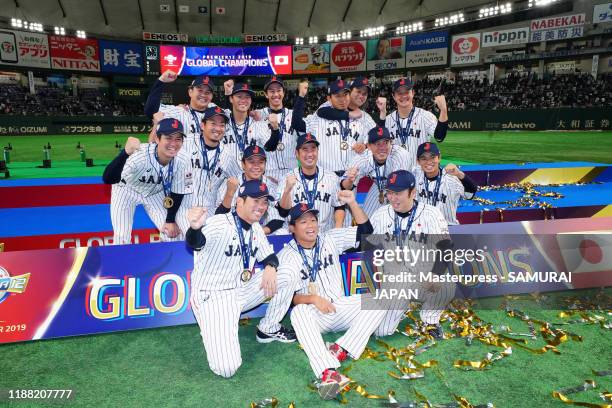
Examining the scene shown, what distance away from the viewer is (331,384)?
369 centimetres

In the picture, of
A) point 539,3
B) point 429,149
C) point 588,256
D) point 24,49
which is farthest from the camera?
point 24,49

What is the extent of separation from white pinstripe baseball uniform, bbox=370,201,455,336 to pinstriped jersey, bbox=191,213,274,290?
4.98 ft

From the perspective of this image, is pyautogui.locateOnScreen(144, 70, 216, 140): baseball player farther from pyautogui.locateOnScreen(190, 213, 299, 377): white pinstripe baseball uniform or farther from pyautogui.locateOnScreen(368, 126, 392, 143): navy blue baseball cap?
pyautogui.locateOnScreen(368, 126, 392, 143): navy blue baseball cap

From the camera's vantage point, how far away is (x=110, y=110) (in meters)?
41.7

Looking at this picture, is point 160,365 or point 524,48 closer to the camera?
point 160,365

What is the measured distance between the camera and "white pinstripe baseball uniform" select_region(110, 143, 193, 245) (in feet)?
18.2

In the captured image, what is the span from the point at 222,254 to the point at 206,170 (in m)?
2.06

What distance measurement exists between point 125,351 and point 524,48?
143ft

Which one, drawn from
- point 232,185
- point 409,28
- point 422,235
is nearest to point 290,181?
point 232,185

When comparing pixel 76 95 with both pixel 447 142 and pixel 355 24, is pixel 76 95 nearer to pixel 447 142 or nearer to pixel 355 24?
pixel 355 24

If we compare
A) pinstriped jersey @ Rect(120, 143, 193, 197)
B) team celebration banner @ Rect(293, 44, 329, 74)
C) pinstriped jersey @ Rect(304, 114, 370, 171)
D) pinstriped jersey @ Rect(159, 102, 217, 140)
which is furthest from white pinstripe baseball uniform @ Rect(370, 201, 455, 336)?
team celebration banner @ Rect(293, 44, 329, 74)

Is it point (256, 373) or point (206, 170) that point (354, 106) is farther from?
point (256, 373)

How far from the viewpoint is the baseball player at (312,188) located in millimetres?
5664

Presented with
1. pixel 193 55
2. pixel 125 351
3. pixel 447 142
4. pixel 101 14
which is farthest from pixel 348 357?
pixel 101 14
